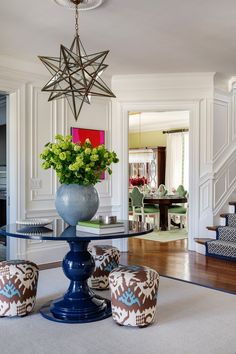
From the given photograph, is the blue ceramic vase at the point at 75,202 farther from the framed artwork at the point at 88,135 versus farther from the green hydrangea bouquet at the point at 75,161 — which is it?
the framed artwork at the point at 88,135

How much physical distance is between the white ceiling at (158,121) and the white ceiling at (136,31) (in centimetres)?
451

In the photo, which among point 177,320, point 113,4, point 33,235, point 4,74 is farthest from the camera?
point 4,74

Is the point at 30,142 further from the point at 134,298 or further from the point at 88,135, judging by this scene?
the point at 134,298

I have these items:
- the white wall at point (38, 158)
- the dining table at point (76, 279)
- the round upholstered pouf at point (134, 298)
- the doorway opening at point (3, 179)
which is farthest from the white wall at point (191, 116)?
the round upholstered pouf at point (134, 298)

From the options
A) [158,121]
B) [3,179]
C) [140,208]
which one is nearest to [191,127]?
[3,179]

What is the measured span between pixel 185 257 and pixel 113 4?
350 cm

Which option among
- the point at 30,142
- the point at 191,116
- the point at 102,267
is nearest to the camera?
the point at 102,267

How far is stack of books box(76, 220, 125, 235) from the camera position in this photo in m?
2.78

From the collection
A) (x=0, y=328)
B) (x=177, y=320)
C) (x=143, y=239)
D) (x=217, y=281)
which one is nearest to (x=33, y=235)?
(x=0, y=328)

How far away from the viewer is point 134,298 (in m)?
2.79

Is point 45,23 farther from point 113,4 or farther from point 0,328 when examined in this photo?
point 0,328

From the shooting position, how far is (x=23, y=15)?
3.56m

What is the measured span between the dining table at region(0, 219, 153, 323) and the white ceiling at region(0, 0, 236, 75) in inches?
75.4

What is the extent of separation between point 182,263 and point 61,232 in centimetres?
263
